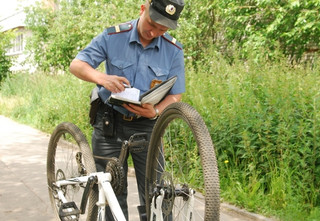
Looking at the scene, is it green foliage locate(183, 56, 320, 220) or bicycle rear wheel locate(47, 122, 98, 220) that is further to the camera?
green foliage locate(183, 56, 320, 220)

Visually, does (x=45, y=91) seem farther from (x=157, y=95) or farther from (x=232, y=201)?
(x=157, y=95)

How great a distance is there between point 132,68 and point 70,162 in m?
1.05

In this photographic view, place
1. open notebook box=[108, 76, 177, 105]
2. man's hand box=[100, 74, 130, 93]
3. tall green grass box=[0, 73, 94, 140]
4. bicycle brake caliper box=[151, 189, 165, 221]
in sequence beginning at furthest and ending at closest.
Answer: tall green grass box=[0, 73, 94, 140]
man's hand box=[100, 74, 130, 93]
open notebook box=[108, 76, 177, 105]
bicycle brake caliper box=[151, 189, 165, 221]

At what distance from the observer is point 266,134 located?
5.52 meters

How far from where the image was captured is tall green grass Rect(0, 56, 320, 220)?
16.8 ft

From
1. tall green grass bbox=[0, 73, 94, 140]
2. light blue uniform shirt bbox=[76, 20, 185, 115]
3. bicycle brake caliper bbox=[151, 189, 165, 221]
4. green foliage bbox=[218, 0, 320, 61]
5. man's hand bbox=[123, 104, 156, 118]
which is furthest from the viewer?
tall green grass bbox=[0, 73, 94, 140]

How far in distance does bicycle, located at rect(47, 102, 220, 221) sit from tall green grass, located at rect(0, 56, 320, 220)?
1.84 m

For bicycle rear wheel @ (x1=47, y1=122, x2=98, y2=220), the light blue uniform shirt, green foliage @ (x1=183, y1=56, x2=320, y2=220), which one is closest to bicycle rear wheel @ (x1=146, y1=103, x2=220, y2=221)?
the light blue uniform shirt

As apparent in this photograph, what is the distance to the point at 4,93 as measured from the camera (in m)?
19.0

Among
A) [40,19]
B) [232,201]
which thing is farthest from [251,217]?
[40,19]

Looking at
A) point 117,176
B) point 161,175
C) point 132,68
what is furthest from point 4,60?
point 161,175

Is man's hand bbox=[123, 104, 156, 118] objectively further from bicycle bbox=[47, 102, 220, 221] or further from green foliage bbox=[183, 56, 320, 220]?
green foliage bbox=[183, 56, 320, 220]

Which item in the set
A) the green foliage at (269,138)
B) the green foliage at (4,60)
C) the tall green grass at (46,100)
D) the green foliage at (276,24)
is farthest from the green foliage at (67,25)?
the green foliage at (269,138)

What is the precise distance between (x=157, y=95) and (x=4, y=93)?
56.4 ft
